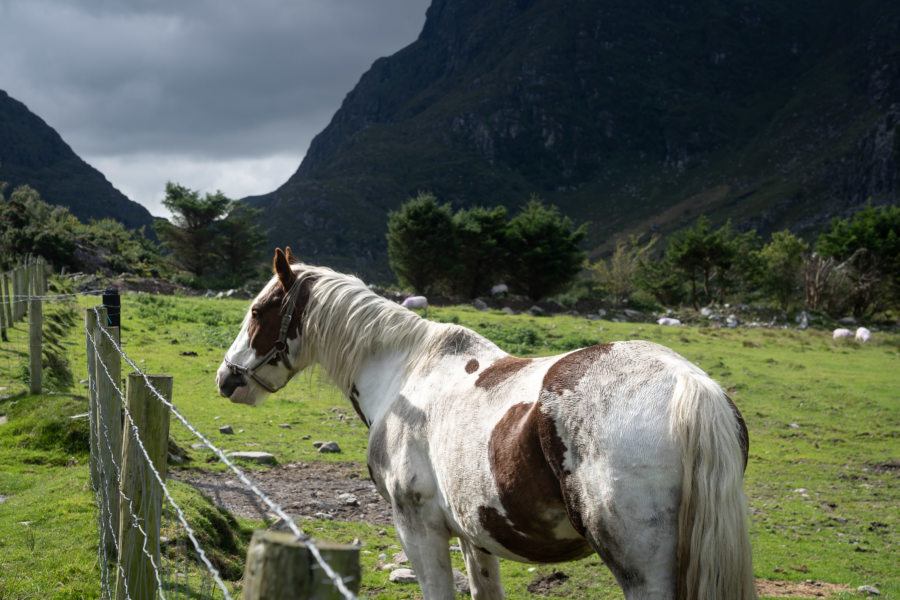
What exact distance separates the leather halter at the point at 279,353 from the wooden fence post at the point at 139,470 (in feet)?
4.16

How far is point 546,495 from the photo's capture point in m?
2.42

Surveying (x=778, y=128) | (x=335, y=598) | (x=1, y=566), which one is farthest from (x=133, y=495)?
(x=778, y=128)

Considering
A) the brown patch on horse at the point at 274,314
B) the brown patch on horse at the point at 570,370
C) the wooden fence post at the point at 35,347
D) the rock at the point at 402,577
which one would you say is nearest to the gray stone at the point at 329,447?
the wooden fence post at the point at 35,347

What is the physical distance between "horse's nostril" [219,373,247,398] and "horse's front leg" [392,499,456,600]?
5.58 feet

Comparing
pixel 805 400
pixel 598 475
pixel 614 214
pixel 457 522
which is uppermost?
pixel 614 214

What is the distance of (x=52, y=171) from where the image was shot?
142375mm

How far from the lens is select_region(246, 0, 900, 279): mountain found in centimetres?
10756

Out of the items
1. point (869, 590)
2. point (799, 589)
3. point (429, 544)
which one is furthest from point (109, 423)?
→ point (869, 590)

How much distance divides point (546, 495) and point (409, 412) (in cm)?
98

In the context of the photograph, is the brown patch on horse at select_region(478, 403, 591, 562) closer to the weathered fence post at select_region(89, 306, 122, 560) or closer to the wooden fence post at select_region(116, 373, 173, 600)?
the wooden fence post at select_region(116, 373, 173, 600)

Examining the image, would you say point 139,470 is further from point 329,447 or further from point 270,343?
point 329,447

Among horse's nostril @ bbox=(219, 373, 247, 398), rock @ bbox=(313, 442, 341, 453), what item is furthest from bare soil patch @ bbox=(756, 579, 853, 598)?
rock @ bbox=(313, 442, 341, 453)

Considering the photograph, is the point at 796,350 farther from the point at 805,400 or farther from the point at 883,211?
the point at 883,211

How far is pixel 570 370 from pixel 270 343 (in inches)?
91.2
